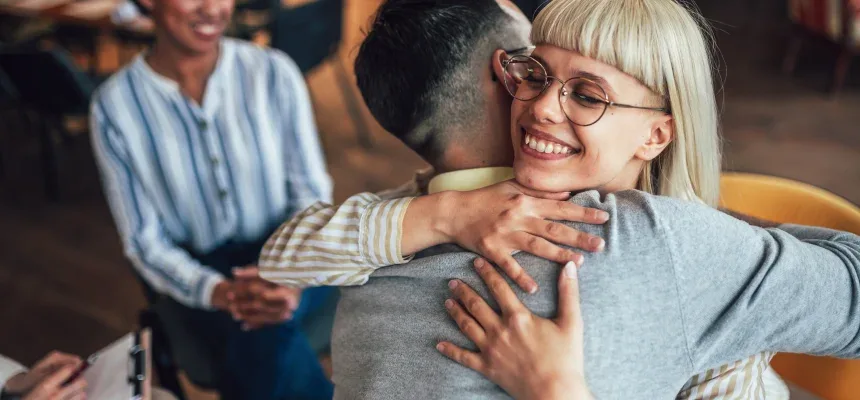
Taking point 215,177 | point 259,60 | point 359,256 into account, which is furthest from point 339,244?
point 259,60

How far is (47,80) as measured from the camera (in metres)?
3.33

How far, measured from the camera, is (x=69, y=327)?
2840 mm

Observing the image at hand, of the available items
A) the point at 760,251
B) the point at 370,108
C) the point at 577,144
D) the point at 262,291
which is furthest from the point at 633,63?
the point at 262,291

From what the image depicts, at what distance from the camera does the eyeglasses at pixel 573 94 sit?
40.2 inches

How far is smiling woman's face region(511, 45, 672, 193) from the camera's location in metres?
1.02

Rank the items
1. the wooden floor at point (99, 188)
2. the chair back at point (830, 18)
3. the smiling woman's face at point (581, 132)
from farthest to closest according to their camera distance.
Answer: the chair back at point (830, 18) → the wooden floor at point (99, 188) → the smiling woman's face at point (581, 132)

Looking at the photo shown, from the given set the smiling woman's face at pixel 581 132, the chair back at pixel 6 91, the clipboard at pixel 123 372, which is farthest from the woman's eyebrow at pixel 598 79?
the chair back at pixel 6 91

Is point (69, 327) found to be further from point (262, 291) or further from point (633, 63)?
point (633, 63)

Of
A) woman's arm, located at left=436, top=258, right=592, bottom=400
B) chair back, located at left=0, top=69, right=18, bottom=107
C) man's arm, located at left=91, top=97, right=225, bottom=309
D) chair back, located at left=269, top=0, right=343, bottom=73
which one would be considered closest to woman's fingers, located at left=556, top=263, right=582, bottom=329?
woman's arm, located at left=436, top=258, right=592, bottom=400

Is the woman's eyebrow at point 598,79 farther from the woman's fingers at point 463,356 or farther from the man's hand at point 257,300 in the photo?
the man's hand at point 257,300

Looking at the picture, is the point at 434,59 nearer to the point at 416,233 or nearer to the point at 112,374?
the point at 416,233

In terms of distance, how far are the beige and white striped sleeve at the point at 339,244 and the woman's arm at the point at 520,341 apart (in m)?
0.15

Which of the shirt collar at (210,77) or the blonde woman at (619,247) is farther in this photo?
the shirt collar at (210,77)

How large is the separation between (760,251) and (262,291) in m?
1.12
